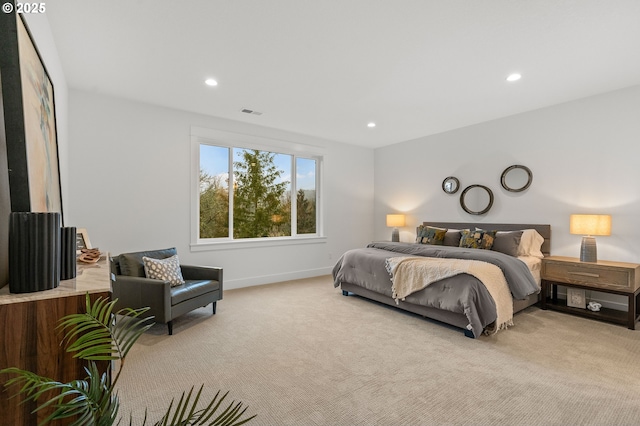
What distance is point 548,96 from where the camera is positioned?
3826mm

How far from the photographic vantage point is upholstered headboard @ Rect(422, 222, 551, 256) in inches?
166

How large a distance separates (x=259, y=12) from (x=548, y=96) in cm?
359

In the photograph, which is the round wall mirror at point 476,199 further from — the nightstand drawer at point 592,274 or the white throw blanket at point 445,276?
the white throw blanket at point 445,276

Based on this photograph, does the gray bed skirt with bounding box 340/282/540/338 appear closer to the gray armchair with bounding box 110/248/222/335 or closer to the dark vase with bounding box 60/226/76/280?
the gray armchair with bounding box 110/248/222/335

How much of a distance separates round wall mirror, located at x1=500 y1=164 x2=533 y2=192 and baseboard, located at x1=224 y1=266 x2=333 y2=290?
3277 millimetres

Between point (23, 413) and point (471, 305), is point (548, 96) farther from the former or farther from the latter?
point (23, 413)

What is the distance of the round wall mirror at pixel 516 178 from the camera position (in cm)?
443

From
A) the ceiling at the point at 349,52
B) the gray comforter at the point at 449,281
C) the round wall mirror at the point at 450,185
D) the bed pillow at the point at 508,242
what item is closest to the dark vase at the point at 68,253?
the ceiling at the point at 349,52

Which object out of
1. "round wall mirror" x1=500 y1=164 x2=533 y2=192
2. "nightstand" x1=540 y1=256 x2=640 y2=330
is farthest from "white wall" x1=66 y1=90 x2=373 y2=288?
"nightstand" x1=540 y1=256 x2=640 y2=330

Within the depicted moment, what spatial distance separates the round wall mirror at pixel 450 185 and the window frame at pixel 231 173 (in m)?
2.20

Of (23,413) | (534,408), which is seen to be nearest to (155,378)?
(23,413)

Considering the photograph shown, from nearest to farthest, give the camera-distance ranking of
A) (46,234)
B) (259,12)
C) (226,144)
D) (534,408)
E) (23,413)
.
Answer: (23,413)
(46,234)
(534,408)
(259,12)
(226,144)

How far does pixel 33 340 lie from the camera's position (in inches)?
41.4

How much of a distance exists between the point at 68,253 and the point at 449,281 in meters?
3.02
